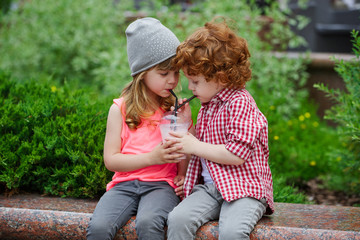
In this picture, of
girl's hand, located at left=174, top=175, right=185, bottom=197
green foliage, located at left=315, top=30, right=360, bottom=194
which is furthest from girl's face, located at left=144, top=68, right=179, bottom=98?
green foliage, located at left=315, top=30, right=360, bottom=194

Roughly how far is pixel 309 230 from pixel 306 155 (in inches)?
86.6

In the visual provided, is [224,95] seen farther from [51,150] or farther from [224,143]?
[51,150]

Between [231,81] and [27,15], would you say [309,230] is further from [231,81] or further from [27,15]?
[27,15]

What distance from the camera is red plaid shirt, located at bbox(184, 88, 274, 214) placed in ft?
7.22

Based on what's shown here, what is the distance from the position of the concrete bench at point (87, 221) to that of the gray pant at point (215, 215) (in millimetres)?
77

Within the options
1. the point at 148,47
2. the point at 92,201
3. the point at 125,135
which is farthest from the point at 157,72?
the point at 92,201

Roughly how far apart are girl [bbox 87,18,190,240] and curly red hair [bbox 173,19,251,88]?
0.22 m

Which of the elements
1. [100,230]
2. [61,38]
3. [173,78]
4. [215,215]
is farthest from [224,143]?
[61,38]

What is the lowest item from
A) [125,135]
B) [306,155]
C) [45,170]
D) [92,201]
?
[306,155]

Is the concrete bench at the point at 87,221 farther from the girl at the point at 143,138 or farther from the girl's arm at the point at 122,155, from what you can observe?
the girl's arm at the point at 122,155

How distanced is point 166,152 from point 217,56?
57 centimetres

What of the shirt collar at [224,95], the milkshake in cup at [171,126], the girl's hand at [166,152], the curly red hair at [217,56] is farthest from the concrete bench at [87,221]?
the curly red hair at [217,56]

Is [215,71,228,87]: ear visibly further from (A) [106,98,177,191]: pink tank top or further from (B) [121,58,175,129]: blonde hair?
(A) [106,98,177,191]: pink tank top

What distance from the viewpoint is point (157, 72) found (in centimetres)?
252
